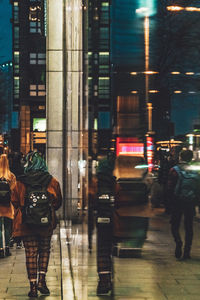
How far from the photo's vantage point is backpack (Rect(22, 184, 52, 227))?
21.9ft

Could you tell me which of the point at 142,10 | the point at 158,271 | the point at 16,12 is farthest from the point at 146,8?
the point at 16,12

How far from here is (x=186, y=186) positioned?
3.09 m

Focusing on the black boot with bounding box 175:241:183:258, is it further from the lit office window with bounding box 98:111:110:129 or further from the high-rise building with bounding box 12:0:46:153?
the high-rise building with bounding box 12:0:46:153

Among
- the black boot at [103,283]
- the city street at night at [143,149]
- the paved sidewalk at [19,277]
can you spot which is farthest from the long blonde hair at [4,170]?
Result: the black boot at [103,283]

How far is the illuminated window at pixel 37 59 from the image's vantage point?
62.5 metres

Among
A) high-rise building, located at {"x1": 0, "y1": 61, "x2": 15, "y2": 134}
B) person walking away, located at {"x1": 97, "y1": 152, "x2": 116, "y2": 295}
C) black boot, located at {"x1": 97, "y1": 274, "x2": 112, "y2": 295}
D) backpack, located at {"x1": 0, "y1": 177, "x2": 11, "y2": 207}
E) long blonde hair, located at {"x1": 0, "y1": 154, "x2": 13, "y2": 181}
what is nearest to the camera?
person walking away, located at {"x1": 97, "y1": 152, "x2": 116, "y2": 295}

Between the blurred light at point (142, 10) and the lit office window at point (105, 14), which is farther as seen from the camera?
the lit office window at point (105, 14)

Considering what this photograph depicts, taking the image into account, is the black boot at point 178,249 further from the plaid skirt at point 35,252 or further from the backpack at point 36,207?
the plaid skirt at point 35,252

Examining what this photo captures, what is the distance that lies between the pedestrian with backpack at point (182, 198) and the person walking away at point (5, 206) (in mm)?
6565

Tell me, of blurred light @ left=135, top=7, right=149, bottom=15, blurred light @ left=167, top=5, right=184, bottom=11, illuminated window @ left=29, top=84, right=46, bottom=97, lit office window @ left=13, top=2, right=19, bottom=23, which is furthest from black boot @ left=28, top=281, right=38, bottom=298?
lit office window @ left=13, top=2, right=19, bottom=23

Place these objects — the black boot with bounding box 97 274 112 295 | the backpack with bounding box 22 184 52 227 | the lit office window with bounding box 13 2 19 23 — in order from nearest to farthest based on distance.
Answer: the black boot with bounding box 97 274 112 295
the backpack with bounding box 22 184 52 227
the lit office window with bounding box 13 2 19 23

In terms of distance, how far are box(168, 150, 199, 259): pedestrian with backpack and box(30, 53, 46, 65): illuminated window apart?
Answer: 2367 inches

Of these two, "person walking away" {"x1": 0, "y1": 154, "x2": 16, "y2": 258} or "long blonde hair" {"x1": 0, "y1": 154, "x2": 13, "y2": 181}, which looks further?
"long blonde hair" {"x1": 0, "y1": 154, "x2": 13, "y2": 181}

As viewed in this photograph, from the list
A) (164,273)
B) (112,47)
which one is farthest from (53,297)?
(112,47)
